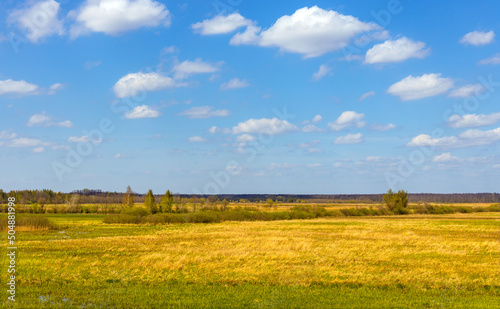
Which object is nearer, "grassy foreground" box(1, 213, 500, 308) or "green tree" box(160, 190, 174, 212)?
"grassy foreground" box(1, 213, 500, 308)

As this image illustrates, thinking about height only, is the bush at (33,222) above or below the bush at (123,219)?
above

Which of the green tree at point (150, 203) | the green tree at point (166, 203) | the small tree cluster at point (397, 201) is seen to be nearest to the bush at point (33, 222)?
the green tree at point (150, 203)

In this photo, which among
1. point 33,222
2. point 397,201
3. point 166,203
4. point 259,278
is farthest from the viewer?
point 397,201

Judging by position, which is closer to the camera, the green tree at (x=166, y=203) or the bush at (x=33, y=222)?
the bush at (x=33, y=222)

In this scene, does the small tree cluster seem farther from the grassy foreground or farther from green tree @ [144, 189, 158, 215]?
the grassy foreground

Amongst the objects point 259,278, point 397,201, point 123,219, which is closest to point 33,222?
point 123,219

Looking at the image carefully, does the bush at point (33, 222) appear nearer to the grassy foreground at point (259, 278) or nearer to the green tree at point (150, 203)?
the grassy foreground at point (259, 278)

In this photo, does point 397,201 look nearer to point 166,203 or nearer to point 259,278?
point 166,203

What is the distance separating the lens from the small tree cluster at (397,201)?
11637 centimetres

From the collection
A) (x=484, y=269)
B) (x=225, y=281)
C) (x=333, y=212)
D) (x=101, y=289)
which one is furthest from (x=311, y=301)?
(x=333, y=212)

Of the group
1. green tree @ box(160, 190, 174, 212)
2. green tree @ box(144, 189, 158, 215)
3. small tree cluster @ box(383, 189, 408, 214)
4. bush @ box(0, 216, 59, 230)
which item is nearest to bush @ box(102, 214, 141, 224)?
bush @ box(0, 216, 59, 230)

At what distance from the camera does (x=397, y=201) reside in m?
118

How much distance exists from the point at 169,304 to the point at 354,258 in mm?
15656

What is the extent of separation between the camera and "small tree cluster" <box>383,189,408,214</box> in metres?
116
